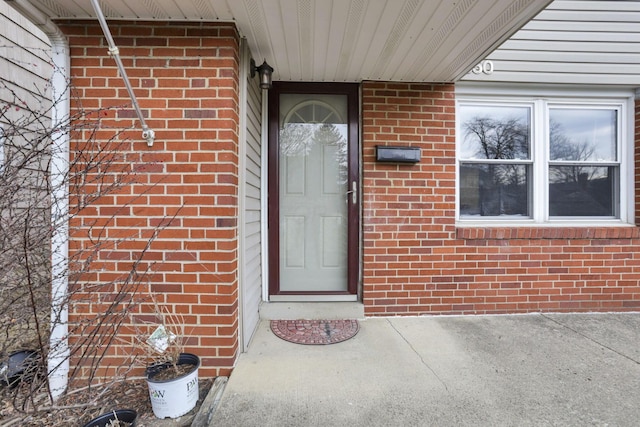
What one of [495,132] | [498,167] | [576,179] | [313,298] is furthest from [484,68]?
[313,298]

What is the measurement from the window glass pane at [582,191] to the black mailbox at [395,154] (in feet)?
5.45

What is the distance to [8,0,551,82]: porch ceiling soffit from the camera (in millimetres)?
2043

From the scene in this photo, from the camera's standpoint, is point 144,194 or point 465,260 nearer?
point 144,194

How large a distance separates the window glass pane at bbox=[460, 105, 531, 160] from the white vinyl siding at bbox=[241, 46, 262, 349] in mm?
2157

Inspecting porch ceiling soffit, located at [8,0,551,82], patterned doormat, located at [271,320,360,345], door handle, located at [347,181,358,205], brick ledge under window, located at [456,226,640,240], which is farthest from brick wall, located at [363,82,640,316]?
porch ceiling soffit, located at [8,0,551,82]

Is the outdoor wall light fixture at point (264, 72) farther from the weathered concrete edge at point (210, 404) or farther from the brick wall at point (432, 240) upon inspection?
the weathered concrete edge at point (210, 404)

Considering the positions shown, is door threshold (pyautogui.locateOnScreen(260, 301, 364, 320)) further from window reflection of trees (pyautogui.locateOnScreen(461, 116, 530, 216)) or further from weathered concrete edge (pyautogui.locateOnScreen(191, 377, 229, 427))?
window reflection of trees (pyautogui.locateOnScreen(461, 116, 530, 216))

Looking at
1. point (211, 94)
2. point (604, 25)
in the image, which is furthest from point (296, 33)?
point (604, 25)

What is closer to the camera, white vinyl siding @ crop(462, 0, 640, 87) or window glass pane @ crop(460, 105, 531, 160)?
white vinyl siding @ crop(462, 0, 640, 87)

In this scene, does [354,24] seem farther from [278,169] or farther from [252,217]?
[252,217]

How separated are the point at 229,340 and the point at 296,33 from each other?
7.32ft

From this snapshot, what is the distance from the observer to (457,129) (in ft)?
11.3

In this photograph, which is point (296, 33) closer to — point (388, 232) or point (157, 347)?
point (388, 232)

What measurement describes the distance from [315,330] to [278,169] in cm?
161
